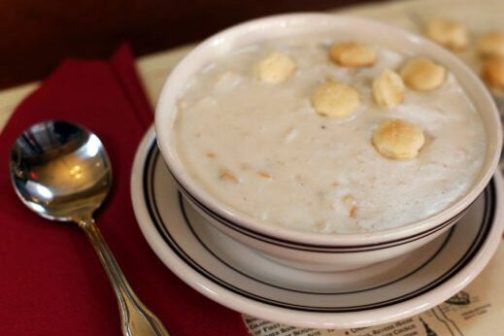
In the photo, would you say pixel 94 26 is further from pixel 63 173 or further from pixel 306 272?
pixel 306 272

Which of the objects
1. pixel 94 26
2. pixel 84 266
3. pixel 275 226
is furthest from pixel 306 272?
pixel 94 26

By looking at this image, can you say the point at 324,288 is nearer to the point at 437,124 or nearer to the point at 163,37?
the point at 437,124

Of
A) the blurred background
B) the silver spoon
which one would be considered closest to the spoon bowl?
the silver spoon

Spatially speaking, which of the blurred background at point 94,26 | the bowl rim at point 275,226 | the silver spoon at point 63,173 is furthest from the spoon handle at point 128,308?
the blurred background at point 94,26

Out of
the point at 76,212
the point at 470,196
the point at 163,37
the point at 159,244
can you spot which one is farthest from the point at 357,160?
the point at 163,37

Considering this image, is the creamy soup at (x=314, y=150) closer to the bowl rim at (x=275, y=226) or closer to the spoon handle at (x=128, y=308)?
the bowl rim at (x=275, y=226)

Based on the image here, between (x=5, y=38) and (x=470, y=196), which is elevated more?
(x=5, y=38)
